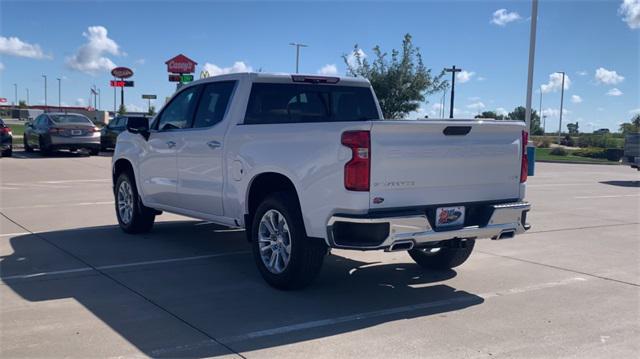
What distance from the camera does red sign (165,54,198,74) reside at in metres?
32.8

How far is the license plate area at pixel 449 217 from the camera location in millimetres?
5479

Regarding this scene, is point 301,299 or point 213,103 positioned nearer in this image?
point 301,299

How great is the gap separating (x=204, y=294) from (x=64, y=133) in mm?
19658

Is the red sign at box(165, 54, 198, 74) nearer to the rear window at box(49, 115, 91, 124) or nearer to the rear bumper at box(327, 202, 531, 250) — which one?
the rear window at box(49, 115, 91, 124)

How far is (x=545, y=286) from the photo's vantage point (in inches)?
252

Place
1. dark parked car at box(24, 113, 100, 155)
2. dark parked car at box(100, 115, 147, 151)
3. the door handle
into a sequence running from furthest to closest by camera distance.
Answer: dark parked car at box(100, 115, 147, 151), dark parked car at box(24, 113, 100, 155), the door handle

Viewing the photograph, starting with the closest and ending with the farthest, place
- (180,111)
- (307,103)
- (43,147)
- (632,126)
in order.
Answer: (307,103), (180,111), (43,147), (632,126)

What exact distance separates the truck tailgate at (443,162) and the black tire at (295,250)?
0.83 meters

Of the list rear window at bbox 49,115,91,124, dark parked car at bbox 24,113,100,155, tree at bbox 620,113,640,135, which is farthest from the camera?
tree at bbox 620,113,640,135

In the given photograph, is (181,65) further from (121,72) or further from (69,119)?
(69,119)

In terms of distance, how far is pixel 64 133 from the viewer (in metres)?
23.4

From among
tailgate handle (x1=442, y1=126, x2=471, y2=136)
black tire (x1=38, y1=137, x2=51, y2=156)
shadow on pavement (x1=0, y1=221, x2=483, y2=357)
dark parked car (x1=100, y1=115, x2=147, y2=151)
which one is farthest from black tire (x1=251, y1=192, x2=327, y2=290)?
dark parked car (x1=100, y1=115, x2=147, y2=151)

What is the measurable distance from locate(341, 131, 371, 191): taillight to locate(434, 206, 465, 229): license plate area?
0.79m

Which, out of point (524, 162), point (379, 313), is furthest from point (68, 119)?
point (379, 313)
